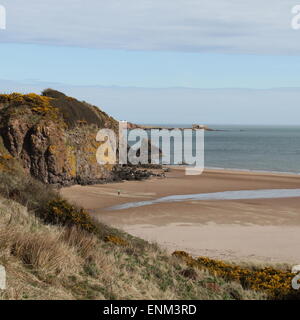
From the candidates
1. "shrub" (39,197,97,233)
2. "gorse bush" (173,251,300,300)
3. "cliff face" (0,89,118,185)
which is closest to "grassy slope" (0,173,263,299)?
"gorse bush" (173,251,300,300)

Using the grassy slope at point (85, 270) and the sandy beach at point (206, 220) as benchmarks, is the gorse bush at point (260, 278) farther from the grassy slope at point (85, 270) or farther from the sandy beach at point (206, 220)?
the sandy beach at point (206, 220)

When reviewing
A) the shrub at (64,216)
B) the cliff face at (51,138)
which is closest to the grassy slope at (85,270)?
the shrub at (64,216)

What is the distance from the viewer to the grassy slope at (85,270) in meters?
8.26

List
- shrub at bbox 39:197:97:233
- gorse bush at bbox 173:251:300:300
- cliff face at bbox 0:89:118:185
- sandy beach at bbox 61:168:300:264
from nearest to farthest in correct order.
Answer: gorse bush at bbox 173:251:300:300, shrub at bbox 39:197:97:233, sandy beach at bbox 61:168:300:264, cliff face at bbox 0:89:118:185

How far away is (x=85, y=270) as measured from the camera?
9461 millimetres

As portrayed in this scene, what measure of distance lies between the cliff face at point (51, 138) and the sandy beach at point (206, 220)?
1648 mm

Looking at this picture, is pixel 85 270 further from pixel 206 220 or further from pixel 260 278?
pixel 206 220

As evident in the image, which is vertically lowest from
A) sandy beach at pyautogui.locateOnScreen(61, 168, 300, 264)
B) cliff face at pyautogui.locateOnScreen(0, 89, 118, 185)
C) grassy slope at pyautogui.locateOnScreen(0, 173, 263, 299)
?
sandy beach at pyautogui.locateOnScreen(61, 168, 300, 264)

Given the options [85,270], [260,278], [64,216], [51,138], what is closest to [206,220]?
[64,216]

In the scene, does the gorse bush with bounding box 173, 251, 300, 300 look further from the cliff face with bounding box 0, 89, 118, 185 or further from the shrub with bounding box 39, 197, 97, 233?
the cliff face with bounding box 0, 89, 118, 185

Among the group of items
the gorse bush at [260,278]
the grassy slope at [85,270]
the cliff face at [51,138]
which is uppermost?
the cliff face at [51,138]

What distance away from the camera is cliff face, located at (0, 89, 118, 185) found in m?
34.5

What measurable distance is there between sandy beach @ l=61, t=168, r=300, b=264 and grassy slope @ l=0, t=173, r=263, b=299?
20.3ft

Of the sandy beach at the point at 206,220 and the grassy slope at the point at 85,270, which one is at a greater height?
the grassy slope at the point at 85,270
